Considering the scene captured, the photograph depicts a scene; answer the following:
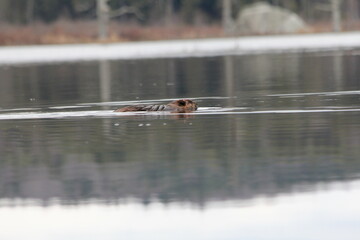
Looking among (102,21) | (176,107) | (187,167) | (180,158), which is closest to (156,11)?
(102,21)

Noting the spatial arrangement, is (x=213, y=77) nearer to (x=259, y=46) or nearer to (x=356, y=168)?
(x=356, y=168)

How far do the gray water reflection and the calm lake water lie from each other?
0.6 inches

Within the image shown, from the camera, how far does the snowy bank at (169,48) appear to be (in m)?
48.8

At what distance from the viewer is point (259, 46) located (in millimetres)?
51438

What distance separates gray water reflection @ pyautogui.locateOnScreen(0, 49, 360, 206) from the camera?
1012 cm

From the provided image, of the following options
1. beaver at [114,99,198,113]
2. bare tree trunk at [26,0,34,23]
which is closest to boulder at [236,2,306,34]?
bare tree trunk at [26,0,34,23]

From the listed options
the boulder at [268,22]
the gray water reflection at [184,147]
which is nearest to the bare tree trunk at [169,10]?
the boulder at [268,22]

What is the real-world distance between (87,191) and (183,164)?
5.17ft

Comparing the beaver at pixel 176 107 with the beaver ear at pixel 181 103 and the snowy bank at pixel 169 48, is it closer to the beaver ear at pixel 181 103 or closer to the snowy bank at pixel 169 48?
the beaver ear at pixel 181 103

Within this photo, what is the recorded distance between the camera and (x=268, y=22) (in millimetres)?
66062

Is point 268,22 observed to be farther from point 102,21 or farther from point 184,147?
point 184,147

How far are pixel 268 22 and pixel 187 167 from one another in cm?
5541

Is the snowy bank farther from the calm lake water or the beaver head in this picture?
the beaver head

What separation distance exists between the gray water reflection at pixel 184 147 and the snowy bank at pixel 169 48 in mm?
23572
